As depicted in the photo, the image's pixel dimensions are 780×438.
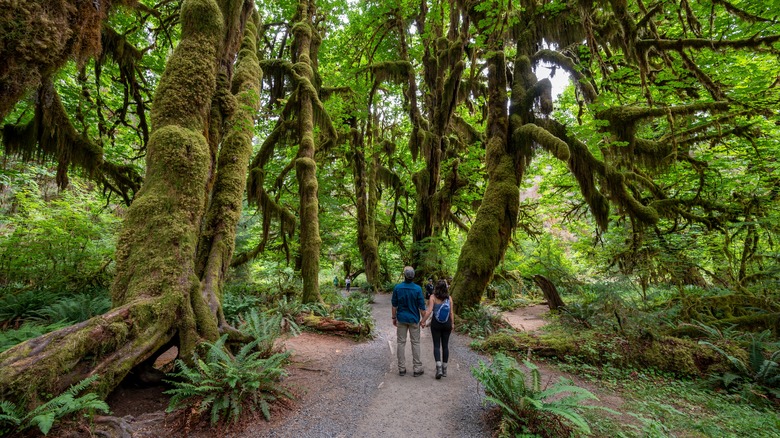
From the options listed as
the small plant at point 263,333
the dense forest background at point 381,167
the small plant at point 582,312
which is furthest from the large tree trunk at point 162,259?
the small plant at point 582,312

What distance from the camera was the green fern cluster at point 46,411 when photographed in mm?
2395

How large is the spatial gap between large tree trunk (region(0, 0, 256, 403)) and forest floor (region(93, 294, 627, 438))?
0.62 m

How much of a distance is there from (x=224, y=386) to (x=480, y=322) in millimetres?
6283

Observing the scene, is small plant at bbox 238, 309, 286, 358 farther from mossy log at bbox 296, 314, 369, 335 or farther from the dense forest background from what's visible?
mossy log at bbox 296, 314, 369, 335

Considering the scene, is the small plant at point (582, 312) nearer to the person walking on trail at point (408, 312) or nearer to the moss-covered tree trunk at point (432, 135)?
the moss-covered tree trunk at point (432, 135)

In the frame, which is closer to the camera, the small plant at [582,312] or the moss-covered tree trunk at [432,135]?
the small plant at [582,312]

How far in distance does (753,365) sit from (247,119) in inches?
385

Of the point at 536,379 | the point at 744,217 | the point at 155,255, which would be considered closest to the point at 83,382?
the point at 155,255

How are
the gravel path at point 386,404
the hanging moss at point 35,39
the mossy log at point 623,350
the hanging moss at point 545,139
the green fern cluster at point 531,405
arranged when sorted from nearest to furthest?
the hanging moss at point 35,39, the green fern cluster at point 531,405, the gravel path at point 386,404, the mossy log at point 623,350, the hanging moss at point 545,139

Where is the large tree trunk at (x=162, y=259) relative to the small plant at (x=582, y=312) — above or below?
above

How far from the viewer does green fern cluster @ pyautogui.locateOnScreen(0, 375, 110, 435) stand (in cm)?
239

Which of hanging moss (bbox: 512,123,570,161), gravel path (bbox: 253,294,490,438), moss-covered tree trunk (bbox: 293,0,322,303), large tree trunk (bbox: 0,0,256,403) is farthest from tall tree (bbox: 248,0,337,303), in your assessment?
hanging moss (bbox: 512,123,570,161)

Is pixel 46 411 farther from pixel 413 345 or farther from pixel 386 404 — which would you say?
pixel 413 345

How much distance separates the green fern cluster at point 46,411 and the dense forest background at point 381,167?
0.18 m
